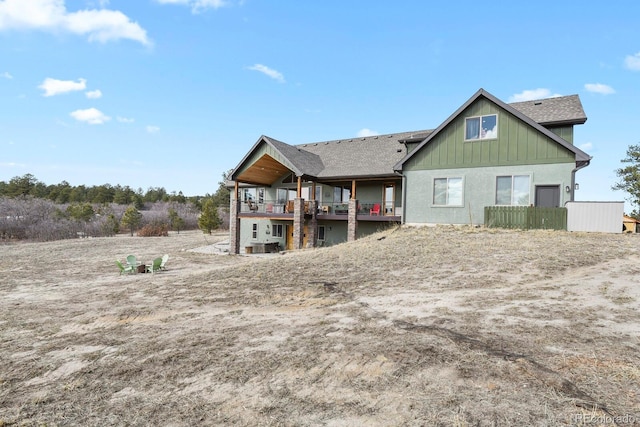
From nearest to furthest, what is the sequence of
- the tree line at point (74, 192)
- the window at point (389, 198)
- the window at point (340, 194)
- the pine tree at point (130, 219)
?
the window at point (389, 198) → the window at point (340, 194) → the pine tree at point (130, 219) → the tree line at point (74, 192)

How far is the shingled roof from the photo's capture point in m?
17.0

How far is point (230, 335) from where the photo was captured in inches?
251

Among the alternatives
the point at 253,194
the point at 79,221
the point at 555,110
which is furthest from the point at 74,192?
the point at 555,110

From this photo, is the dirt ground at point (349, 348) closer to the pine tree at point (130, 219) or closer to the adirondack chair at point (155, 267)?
the adirondack chair at point (155, 267)

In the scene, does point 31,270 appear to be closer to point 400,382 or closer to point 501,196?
point 400,382

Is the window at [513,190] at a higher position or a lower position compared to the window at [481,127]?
lower

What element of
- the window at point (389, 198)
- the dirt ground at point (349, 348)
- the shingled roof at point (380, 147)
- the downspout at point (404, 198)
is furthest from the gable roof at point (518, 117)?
the dirt ground at point (349, 348)

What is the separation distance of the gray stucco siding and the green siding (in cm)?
32

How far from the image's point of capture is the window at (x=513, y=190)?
16.9 meters

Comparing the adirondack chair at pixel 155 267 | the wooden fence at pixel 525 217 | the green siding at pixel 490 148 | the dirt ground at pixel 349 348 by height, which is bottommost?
the adirondack chair at pixel 155 267

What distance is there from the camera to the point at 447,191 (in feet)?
61.0

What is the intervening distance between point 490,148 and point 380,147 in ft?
28.8

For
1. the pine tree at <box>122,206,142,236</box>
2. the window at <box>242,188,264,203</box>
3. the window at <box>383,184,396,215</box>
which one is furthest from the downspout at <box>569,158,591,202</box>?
the pine tree at <box>122,206,142,236</box>

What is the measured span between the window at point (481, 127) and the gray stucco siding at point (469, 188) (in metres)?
1.72
